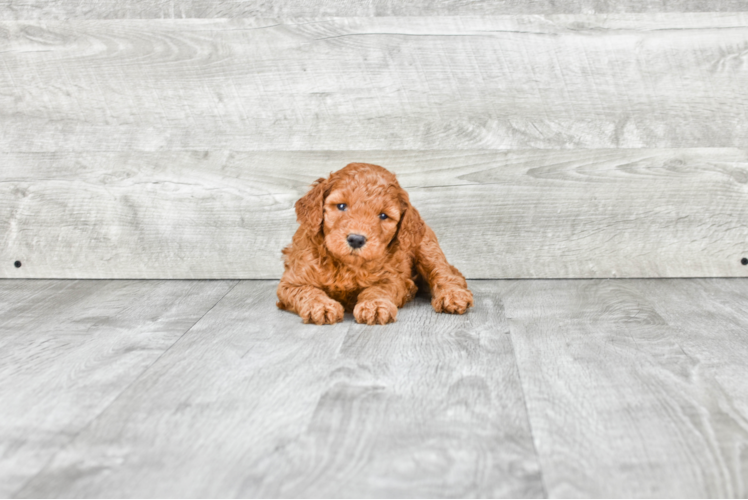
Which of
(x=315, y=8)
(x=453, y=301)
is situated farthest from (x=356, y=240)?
(x=315, y=8)

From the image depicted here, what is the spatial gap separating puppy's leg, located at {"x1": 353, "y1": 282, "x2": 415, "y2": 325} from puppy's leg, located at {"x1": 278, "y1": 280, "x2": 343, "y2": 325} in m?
0.07

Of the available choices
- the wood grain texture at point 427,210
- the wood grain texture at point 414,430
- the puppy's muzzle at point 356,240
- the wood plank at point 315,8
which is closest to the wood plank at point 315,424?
the wood grain texture at point 414,430

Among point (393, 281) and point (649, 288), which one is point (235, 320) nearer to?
point (393, 281)

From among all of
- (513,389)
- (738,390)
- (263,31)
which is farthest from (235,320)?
(738,390)

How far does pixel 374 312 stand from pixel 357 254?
173 millimetres

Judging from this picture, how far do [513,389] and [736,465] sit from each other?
46 centimetres

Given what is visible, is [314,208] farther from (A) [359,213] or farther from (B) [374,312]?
(B) [374,312]

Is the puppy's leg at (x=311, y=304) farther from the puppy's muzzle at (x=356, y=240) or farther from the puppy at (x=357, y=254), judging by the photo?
the puppy's muzzle at (x=356, y=240)

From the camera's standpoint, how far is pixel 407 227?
2113 mm

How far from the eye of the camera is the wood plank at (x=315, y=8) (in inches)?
103

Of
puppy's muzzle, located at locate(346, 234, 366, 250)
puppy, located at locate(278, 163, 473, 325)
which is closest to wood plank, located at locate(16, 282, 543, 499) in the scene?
puppy, located at locate(278, 163, 473, 325)

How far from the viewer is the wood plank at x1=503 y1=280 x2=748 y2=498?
1.12m

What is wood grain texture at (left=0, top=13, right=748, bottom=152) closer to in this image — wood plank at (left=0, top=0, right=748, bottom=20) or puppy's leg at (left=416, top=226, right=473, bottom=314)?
wood plank at (left=0, top=0, right=748, bottom=20)

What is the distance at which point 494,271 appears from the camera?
8.97ft
